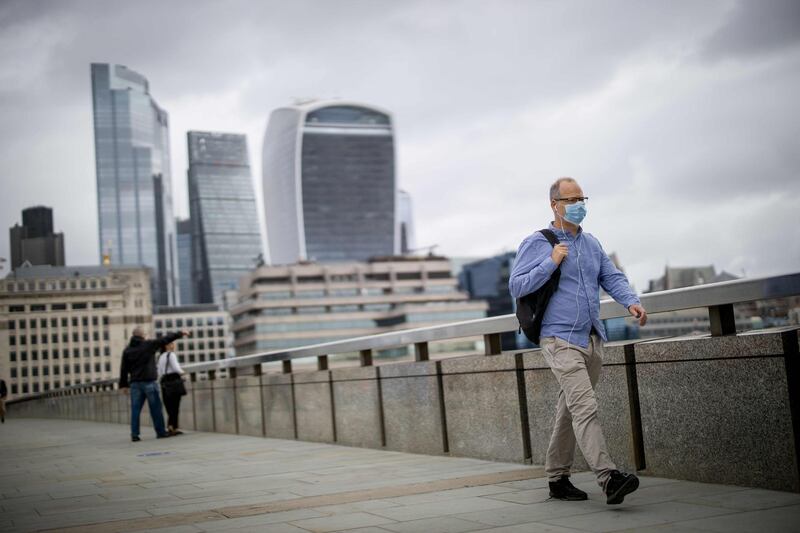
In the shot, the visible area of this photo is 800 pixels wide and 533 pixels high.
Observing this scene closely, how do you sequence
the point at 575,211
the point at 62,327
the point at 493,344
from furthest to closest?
the point at 62,327 < the point at 493,344 < the point at 575,211

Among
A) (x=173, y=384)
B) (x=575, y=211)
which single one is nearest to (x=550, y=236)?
(x=575, y=211)

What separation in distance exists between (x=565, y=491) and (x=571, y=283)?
137cm

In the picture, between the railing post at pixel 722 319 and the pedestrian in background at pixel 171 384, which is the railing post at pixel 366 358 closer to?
the railing post at pixel 722 319

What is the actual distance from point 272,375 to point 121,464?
356cm

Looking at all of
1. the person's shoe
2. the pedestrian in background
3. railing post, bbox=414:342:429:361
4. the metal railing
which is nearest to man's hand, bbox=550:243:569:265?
the metal railing

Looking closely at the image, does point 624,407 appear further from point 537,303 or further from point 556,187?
point 556,187

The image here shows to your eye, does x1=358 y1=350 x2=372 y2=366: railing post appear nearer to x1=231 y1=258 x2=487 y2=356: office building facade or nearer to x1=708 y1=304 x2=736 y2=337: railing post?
x1=708 y1=304 x2=736 y2=337: railing post

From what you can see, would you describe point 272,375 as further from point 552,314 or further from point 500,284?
point 500,284

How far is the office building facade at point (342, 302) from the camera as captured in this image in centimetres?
15525

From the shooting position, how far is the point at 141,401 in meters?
16.7

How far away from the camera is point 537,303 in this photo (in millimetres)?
6148

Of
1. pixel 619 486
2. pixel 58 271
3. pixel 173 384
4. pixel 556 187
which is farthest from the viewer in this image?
pixel 58 271

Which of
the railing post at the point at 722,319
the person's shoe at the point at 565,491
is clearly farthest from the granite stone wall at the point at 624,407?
the person's shoe at the point at 565,491

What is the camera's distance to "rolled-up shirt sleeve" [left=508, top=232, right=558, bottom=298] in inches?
235
